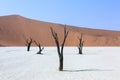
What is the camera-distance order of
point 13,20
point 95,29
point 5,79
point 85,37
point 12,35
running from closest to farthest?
1. point 5,79
2. point 12,35
3. point 85,37
4. point 13,20
5. point 95,29

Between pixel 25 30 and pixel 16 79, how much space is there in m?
77.6

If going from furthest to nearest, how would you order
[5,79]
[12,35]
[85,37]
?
[85,37] → [12,35] → [5,79]

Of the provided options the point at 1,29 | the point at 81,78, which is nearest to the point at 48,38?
the point at 1,29

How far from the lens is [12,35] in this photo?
81.1m

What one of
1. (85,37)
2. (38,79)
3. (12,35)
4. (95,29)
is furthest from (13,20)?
(38,79)

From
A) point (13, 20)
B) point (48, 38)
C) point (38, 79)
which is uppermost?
point (13, 20)

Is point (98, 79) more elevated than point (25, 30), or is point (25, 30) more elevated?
point (25, 30)

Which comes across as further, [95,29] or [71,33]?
[95,29]

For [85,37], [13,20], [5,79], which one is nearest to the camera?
[5,79]

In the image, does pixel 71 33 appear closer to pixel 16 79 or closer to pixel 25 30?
pixel 25 30

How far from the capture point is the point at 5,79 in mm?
12391

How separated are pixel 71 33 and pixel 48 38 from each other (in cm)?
1002

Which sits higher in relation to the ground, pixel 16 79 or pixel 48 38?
pixel 48 38

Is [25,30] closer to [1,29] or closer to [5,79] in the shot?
[1,29]
